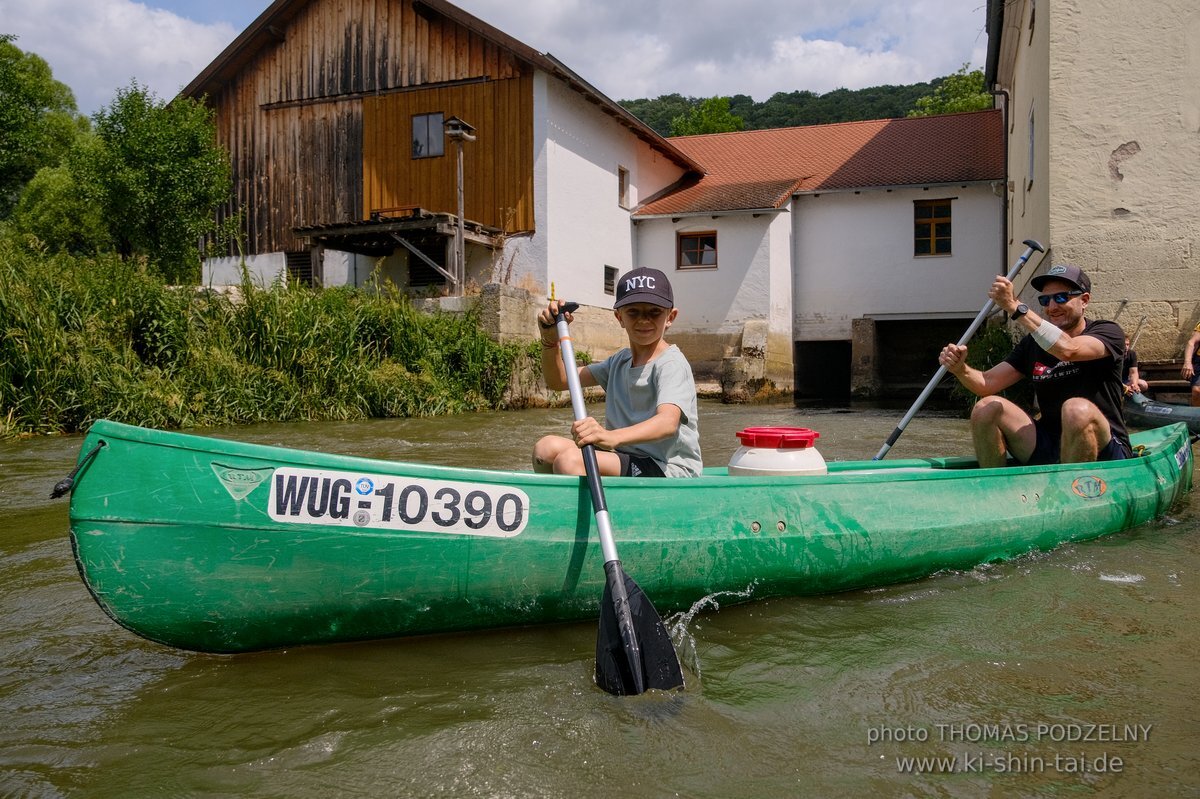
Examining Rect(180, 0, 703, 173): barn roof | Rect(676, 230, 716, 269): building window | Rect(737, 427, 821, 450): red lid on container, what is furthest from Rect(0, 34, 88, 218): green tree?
Rect(737, 427, 821, 450): red lid on container

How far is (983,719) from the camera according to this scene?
8.61 feet

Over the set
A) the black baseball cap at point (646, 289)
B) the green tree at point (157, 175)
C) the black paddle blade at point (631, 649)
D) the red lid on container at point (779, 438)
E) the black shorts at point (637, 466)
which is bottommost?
the black paddle blade at point (631, 649)

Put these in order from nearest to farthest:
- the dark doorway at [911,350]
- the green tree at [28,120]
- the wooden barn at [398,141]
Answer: the wooden barn at [398,141] < the dark doorway at [911,350] < the green tree at [28,120]

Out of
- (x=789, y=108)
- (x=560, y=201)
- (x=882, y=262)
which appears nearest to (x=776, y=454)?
(x=560, y=201)

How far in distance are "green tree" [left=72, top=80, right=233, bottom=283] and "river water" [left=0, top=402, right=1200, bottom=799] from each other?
1536 centimetres

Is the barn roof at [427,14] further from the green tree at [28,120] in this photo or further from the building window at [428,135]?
the green tree at [28,120]

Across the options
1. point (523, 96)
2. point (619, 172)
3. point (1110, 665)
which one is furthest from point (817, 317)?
point (1110, 665)

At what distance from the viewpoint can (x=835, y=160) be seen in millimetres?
21125

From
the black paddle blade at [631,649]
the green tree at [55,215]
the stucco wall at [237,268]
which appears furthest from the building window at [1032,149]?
the green tree at [55,215]

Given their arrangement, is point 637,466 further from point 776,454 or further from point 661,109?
point 661,109

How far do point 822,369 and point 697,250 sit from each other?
4965 millimetres

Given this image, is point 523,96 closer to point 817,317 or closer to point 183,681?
point 817,317

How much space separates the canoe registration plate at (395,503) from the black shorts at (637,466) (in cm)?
68

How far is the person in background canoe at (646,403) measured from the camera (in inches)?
140
